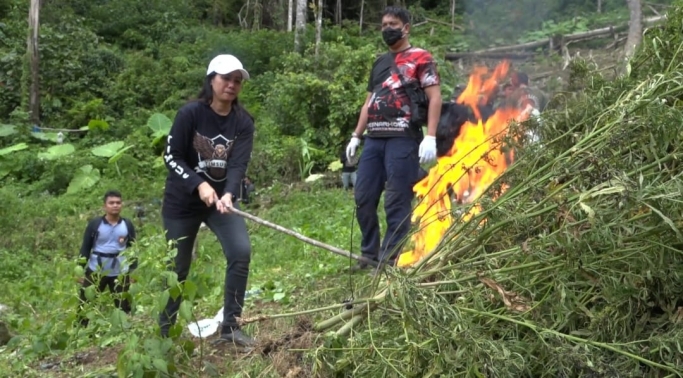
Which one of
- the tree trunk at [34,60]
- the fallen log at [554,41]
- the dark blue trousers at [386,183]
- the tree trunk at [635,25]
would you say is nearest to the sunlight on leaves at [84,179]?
the tree trunk at [34,60]

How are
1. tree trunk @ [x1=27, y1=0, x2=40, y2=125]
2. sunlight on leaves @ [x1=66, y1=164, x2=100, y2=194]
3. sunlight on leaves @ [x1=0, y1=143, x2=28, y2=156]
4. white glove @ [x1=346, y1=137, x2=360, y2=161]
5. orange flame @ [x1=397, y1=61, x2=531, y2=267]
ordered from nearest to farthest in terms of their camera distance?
orange flame @ [x1=397, y1=61, x2=531, y2=267]
white glove @ [x1=346, y1=137, x2=360, y2=161]
sunlight on leaves @ [x1=66, y1=164, x2=100, y2=194]
sunlight on leaves @ [x1=0, y1=143, x2=28, y2=156]
tree trunk @ [x1=27, y1=0, x2=40, y2=125]

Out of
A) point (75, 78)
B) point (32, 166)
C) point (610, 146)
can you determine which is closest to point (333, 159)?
point (32, 166)

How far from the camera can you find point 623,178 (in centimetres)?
331

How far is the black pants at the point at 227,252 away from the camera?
491 centimetres

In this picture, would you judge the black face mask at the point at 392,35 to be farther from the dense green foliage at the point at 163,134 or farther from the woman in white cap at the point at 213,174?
the dense green foliage at the point at 163,134

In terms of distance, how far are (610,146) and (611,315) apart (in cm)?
73

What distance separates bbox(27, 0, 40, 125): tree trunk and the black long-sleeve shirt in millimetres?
13685

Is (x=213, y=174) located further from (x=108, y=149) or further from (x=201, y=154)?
(x=108, y=149)

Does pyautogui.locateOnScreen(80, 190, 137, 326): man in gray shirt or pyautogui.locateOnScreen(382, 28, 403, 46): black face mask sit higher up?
pyautogui.locateOnScreen(382, 28, 403, 46): black face mask

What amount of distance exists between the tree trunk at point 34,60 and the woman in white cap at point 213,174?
13.7 m

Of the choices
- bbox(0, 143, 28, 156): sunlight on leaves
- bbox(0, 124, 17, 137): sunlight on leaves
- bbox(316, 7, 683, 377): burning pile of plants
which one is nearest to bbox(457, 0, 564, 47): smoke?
bbox(316, 7, 683, 377): burning pile of plants

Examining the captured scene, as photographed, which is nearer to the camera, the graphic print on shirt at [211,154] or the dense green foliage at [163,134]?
the dense green foliage at [163,134]

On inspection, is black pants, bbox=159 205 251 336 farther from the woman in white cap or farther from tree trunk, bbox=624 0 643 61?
tree trunk, bbox=624 0 643 61

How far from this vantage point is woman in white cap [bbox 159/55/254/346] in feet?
16.1
